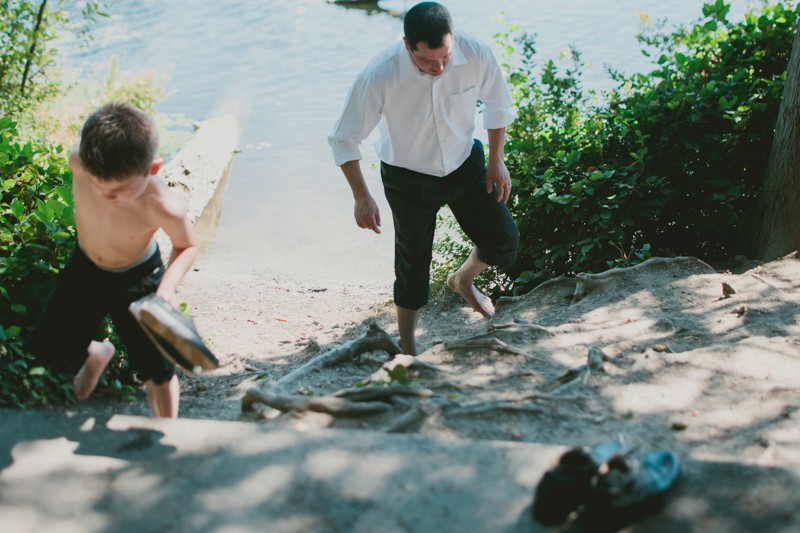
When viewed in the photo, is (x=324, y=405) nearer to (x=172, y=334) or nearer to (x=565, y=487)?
(x=172, y=334)

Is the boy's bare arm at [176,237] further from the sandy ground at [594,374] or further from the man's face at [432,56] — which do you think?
the man's face at [432,56]

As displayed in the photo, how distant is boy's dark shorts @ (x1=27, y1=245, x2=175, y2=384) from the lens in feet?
11.2

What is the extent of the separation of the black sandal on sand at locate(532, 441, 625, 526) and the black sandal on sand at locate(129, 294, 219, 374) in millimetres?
1264

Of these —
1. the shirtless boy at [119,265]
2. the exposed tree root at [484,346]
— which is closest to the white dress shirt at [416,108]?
the exposed tree root at [484,346]

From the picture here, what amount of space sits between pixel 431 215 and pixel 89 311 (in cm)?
192

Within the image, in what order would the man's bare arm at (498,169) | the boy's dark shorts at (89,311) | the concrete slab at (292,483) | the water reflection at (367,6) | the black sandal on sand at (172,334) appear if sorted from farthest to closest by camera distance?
the water reflection at (367,6), the man's bare arm at (498,169), the boy's dark shorts at (89,311), the black sandal on sand at (172,334), the concrete slab at (292,483)

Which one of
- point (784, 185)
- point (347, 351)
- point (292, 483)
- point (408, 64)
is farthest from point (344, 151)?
point (784, 185)

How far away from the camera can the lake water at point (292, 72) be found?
32.3 ft

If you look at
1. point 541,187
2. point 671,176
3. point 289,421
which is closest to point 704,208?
point 671,176

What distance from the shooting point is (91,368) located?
365 cm

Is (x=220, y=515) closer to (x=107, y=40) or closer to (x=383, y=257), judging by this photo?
(x=383, y=257)

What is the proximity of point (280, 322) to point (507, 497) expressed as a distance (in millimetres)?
4735

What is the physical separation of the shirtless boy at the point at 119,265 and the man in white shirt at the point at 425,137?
45.8 inches

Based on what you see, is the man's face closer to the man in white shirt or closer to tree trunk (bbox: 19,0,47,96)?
the man in white shirt
